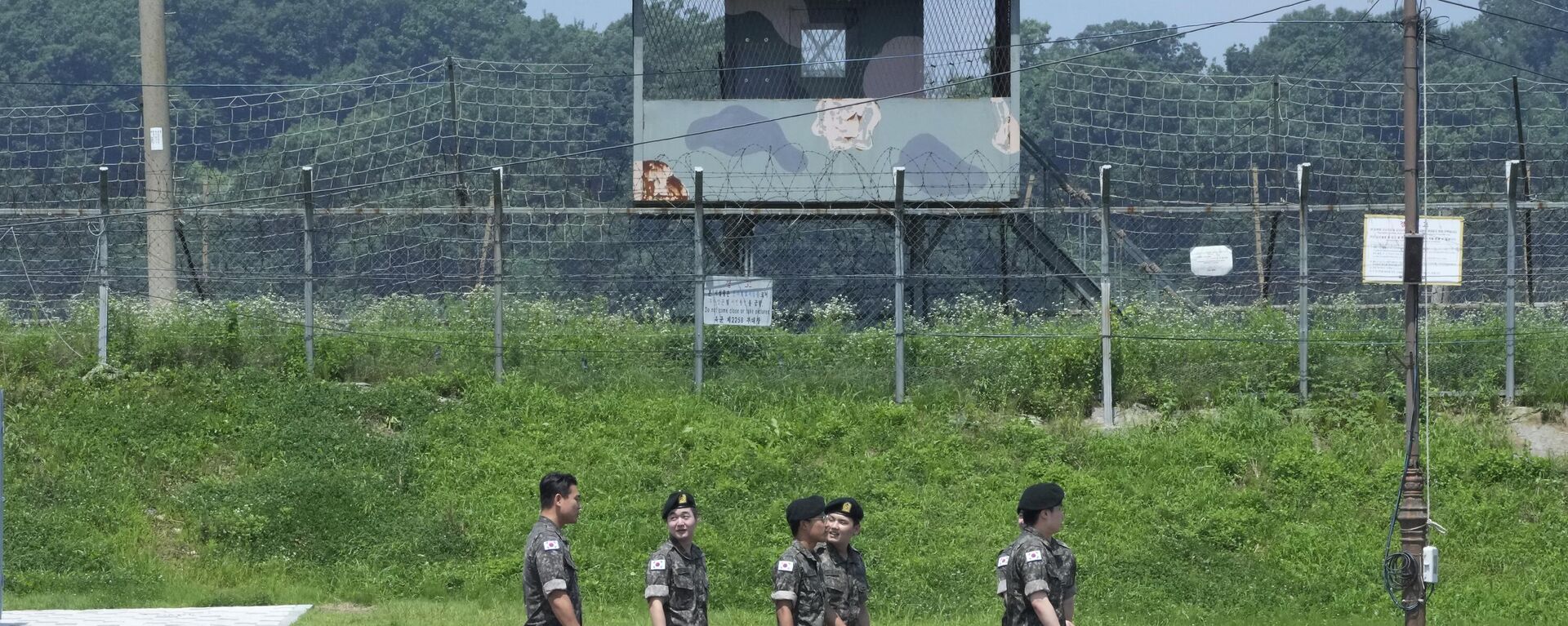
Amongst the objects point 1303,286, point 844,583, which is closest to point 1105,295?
point 1303,286

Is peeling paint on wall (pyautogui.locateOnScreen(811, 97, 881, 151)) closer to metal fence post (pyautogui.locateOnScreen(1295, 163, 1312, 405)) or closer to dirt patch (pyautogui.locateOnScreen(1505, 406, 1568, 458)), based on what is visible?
metal fence post (pyautogui.locateOnScreen(1295, 163, 1312, 405))

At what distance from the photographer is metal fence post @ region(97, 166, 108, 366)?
1655 cm

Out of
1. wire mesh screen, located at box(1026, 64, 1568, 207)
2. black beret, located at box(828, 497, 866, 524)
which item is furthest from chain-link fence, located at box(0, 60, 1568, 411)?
black beret, located at box(828, 497, 866, 524)

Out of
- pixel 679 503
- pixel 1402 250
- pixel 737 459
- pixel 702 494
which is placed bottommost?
pixel 702 494

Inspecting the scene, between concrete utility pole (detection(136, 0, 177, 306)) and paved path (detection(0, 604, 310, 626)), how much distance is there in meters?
5.79

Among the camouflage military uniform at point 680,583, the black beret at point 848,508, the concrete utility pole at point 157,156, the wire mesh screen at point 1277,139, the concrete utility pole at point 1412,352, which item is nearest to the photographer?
the camouflage military uniform at point 680,583

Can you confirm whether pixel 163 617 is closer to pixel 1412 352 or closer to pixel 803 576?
pixel 803 576

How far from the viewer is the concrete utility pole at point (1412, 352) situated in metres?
11.9

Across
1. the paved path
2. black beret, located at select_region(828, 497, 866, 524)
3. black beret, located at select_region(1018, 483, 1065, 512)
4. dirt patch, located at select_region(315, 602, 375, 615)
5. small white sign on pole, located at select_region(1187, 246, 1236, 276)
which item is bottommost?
dirt patch, located at select_region(315, 602, 375, 615)

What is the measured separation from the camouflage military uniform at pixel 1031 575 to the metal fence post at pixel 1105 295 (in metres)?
7.55

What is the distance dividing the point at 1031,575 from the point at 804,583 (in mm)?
1132

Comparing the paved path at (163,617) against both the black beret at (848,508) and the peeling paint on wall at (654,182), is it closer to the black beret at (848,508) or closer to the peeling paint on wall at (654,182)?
the black beret at (848,508)

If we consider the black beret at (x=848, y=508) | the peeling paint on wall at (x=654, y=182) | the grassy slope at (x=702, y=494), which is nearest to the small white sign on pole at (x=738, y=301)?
the grassy slope at (x=702, y=494)

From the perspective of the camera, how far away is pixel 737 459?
1487cm
